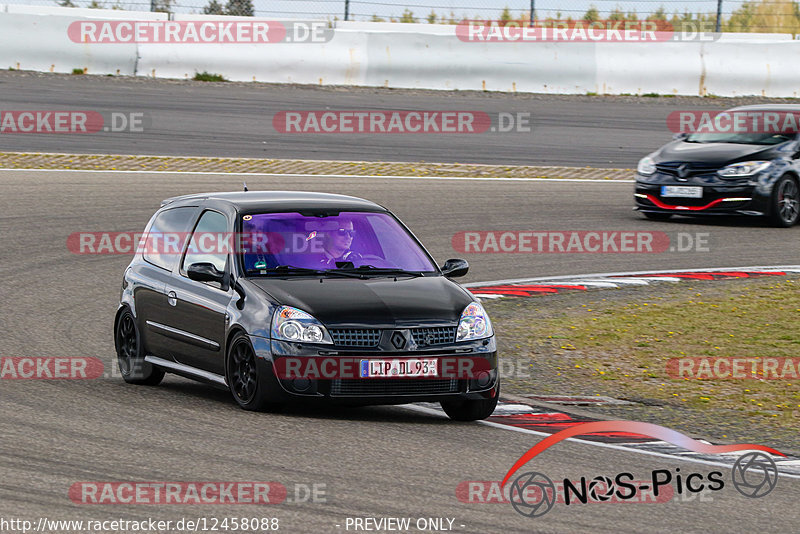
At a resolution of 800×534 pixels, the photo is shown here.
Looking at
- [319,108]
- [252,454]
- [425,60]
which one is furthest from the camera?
[425,60]

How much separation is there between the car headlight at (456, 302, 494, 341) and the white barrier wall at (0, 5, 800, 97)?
17717 millimetres

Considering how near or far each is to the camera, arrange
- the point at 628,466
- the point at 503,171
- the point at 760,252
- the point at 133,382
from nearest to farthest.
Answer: the point at 628,466, the point at 133,382, the point at 760,252, the point at 503,171

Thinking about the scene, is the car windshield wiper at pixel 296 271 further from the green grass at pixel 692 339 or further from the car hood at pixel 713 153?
the car hood at pixel 713 153

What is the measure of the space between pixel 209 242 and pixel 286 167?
1145 cm

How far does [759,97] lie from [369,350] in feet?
66.7

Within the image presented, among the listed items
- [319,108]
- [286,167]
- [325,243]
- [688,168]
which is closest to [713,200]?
[688,168]

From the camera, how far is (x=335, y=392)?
797 cm

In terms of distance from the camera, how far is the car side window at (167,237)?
373 inches

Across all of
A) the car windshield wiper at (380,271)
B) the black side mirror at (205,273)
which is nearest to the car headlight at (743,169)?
the car windshield wiper at (380,271)

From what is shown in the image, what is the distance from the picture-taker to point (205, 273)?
28.5 feet

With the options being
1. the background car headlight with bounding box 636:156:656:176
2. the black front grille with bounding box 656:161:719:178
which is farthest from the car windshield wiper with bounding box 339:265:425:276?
the background car headlight with bounding box 636:156:656:176

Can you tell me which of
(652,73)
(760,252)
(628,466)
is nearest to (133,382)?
(628,466)

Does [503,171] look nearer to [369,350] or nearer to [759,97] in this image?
[759,97]

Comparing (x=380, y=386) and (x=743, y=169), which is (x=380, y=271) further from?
(x=743, y=169)
